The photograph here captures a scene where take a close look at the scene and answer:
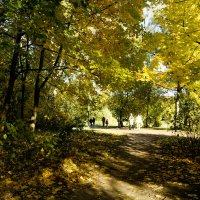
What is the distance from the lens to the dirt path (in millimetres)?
6676

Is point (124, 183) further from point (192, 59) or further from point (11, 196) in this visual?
point (192, 59)

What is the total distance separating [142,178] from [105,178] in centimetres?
99

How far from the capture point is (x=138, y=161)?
996 cm

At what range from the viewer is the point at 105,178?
8016 mm

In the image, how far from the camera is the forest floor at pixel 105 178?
665 centimetres

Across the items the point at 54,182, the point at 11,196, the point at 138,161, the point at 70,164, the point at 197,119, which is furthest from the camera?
the point at 197,119

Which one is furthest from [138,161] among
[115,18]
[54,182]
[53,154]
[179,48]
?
[115,18]

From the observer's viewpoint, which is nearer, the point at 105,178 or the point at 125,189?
the point at 125,189

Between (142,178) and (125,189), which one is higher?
(142,178)

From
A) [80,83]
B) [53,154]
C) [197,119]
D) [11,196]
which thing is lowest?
[11,196]

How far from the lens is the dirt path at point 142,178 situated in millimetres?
6676

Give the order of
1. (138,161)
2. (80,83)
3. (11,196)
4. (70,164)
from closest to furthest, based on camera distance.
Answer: (11,196) → (70,164) → (138,161) → (80,83)

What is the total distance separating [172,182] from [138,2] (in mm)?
6355

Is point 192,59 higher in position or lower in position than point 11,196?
higher
